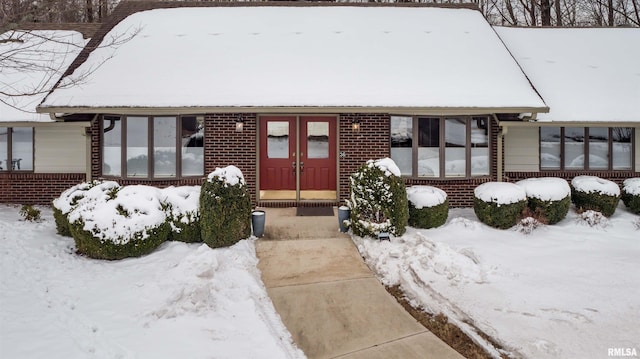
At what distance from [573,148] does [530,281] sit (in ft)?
25.6

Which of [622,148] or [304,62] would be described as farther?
[622,148]

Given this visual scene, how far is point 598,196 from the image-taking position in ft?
32.0

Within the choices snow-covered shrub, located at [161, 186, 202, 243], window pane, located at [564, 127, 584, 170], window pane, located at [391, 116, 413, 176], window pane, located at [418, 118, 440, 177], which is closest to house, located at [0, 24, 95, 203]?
snow-covered shrub, located at [161, 186, 202, 243]

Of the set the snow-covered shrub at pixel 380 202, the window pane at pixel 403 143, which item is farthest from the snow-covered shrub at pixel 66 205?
the window pane at pixel 403 143

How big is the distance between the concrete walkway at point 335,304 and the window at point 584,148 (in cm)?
781

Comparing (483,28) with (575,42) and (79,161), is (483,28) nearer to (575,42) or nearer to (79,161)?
(575,42)

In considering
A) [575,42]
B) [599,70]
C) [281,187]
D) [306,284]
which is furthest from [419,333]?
[575,42]

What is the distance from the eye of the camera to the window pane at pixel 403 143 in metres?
11.2

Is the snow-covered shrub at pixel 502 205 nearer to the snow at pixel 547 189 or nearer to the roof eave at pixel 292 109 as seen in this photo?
the snow at pixel 547 189

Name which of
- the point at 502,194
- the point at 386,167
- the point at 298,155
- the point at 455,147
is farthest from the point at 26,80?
the point at 502,194

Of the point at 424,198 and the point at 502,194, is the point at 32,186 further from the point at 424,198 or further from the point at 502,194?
the point at 502,194

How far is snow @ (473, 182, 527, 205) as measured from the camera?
8852mm

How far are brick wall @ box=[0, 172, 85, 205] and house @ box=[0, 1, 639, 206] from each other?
0.30ft

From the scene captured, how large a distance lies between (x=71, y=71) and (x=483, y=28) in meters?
13.0
